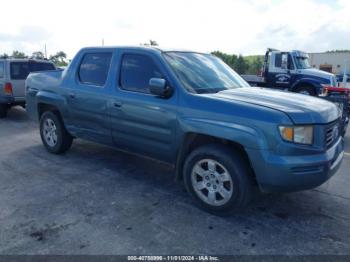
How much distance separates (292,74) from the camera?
14.4 meters

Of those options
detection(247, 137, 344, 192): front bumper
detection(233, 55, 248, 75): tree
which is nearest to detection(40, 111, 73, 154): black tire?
detection(247, 137, 344, 192): front bumper

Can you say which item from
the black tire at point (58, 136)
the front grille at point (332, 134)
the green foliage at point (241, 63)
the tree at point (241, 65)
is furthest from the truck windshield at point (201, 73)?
the tree at point (241, 65)

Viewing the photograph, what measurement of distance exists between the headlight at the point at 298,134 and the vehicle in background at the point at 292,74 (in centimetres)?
1138

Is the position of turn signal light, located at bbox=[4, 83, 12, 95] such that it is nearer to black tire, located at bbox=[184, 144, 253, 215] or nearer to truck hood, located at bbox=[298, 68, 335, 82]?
black tire, located at bbox=[184, 144, 253, 215]

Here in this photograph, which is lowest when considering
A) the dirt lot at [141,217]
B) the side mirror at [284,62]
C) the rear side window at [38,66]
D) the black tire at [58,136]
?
the dirt lot at [141,217]

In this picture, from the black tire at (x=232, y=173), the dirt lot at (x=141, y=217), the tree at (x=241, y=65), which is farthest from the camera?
the tree at (x=241, y=65)

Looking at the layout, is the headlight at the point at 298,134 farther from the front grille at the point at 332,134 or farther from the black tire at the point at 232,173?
the black tire at the point at 232,173

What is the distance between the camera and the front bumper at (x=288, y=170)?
3158mm

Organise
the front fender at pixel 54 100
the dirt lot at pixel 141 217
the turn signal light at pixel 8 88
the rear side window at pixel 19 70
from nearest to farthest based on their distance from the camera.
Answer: the dirt lot at pixel 141 217
the front fender at pixel 54 100
the turn signal light at pixel 8 88
the rear side window at pixel 19 70

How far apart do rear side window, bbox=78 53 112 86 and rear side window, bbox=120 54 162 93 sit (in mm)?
381

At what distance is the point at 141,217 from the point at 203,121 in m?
1.24

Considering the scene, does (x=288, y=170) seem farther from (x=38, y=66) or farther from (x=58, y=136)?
(x=38, y=66)

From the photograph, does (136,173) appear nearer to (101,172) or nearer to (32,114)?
(101,172)

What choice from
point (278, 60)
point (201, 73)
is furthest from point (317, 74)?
point (201, 73)
